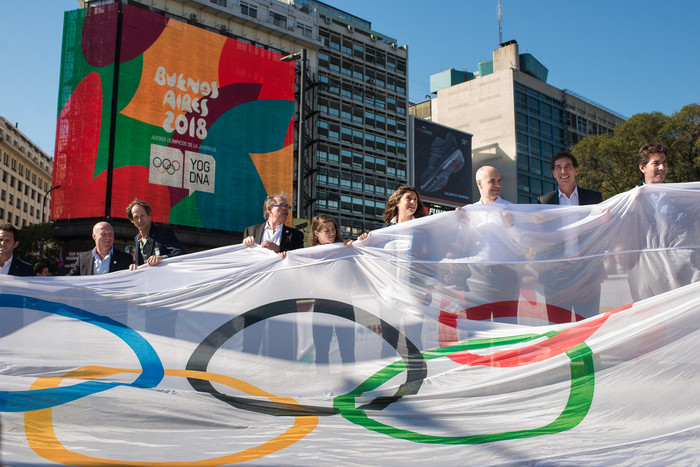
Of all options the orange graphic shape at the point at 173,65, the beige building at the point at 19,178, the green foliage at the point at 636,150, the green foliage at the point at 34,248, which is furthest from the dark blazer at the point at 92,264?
the beige building at the point at 19,178

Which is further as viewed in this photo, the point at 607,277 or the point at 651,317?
the point at 607,277

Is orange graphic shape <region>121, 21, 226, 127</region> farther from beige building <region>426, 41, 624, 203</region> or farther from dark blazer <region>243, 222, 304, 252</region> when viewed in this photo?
beige building <region>426, 41, 624, 203</region>

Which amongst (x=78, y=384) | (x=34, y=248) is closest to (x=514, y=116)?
(x=34, y=248)

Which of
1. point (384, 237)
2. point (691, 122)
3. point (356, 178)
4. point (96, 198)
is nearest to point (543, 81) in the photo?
point (356, 178)

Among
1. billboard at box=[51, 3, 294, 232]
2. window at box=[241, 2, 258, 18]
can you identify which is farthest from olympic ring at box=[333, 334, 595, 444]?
window at box=[241, 2, 258, 18]

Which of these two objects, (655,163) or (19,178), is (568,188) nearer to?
(655,163)

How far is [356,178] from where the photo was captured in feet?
168

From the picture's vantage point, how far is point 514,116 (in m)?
56.4

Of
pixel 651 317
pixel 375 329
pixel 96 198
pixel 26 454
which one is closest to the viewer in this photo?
pixel 26 454

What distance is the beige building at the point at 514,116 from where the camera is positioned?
186ft

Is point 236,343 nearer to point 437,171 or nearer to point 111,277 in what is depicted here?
point 111,277

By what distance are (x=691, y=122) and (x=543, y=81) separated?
3818cm

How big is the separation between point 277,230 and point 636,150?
23.9 m

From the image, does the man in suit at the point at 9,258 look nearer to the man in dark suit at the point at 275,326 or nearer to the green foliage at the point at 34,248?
the man in dark suit at the point at 275,326
